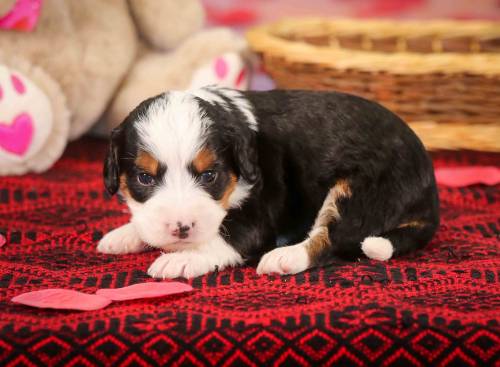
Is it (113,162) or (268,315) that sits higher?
(113,162)

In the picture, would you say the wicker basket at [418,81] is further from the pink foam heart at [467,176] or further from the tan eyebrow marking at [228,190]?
the tan eyebrow marking at [228,190]

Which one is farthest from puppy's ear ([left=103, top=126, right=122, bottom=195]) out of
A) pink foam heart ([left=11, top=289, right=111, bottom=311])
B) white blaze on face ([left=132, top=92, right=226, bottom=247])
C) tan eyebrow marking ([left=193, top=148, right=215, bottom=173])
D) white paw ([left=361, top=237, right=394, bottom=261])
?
white paw ([left=361, top=237, right=394, bottom=261])

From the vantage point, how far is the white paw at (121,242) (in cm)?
262

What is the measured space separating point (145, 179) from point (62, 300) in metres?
0.44

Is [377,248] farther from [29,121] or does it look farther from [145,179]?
[29,121]

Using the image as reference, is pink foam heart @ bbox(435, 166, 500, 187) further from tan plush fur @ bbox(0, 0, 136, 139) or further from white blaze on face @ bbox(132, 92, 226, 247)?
tan plush fur @ bbox(0, 0, 136, 139)

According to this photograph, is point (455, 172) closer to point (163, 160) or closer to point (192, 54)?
point (192, 54)

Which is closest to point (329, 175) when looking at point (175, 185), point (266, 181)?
point (266, 181)

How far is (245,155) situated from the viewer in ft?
7.66

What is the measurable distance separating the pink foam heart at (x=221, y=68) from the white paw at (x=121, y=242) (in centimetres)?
141

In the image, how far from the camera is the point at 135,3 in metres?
3.95

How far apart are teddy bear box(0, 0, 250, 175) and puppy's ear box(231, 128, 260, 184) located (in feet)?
4.34

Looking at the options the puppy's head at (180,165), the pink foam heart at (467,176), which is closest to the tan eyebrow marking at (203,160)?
the puppy's head at (180,165)

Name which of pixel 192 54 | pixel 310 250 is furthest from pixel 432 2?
pixel 310 250
